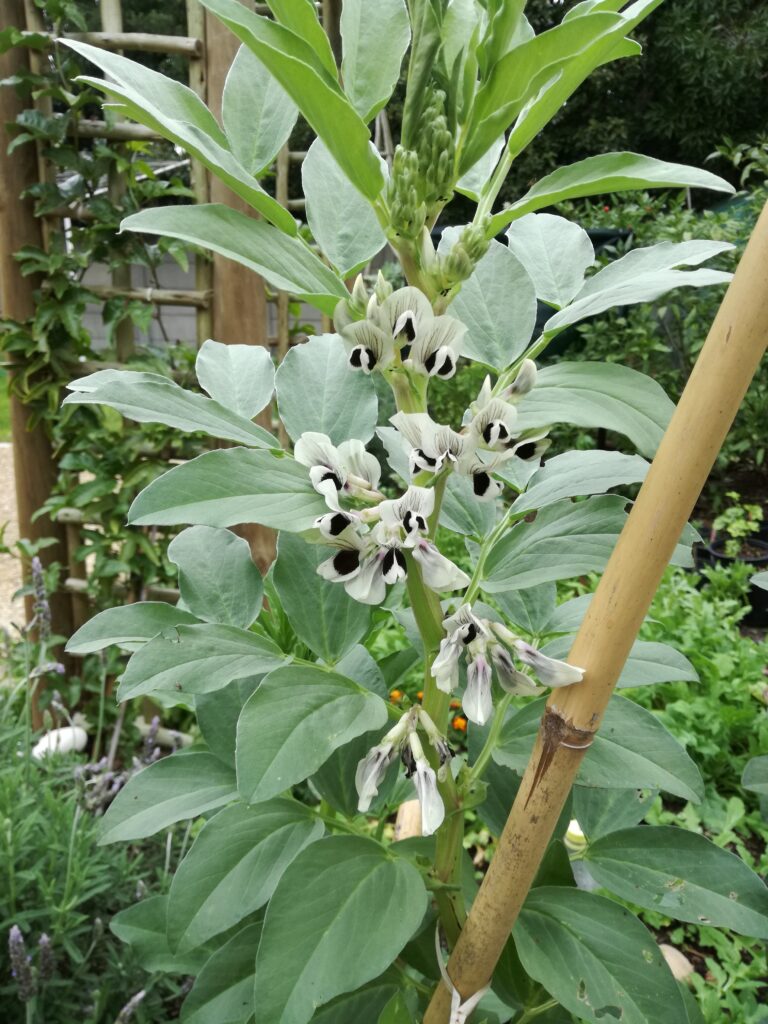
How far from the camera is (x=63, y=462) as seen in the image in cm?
227

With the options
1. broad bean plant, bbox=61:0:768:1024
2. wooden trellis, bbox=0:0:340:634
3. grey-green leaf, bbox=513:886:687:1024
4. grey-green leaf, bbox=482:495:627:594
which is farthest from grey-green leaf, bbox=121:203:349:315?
wooden trellis, bbox=0:0:340:634

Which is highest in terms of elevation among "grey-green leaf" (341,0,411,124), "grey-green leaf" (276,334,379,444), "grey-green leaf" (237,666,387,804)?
"grey-green leaf" (341,0,411,124)

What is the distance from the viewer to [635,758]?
21.7 inches

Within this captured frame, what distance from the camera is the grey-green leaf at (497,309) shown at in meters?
0.61

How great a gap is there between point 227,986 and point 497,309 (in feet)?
1.96

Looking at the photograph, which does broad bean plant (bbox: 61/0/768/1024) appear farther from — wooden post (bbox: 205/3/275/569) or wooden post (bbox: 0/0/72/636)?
wooden post (bbox: 0/0/72/636)

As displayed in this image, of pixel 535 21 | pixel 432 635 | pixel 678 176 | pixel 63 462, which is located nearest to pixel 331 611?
pixel 432 635

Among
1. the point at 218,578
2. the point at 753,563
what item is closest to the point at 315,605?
the point at 218,578

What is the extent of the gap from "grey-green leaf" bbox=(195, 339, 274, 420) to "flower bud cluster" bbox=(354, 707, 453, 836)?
283 millimetres

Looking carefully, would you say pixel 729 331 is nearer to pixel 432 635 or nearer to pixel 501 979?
pixel 432 635

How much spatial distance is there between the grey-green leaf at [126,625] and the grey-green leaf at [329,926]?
21 centimetres

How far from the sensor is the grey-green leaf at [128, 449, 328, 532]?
446 mm

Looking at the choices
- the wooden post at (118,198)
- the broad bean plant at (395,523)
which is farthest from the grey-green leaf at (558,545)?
the wooden post at (118,198)

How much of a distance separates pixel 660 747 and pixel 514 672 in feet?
0.41
